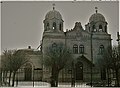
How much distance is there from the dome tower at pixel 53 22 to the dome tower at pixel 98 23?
6.09 metres

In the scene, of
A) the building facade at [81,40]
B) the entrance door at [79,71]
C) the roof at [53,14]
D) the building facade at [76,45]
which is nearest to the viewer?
the building facade at [76,45]

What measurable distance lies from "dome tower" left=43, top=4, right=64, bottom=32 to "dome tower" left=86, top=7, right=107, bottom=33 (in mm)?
6085

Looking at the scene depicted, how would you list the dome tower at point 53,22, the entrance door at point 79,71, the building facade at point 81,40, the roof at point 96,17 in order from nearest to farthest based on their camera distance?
the entrance door at point 79,71 → the building facade at point 81,40 → the dome tower at point 53,22 → the roof at point 96,17

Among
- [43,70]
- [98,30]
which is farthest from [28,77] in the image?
[98,30]

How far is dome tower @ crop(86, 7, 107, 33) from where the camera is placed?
154 ft

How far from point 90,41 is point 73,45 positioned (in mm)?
3426

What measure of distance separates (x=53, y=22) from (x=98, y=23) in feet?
28.6

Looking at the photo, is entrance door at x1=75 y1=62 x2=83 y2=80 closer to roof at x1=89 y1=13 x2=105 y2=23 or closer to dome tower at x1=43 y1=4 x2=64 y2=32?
dome tower at x1=43 y1=4 x2=64 y2=32

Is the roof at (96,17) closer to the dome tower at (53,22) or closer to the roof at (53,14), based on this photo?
the dome tower at (53,22)

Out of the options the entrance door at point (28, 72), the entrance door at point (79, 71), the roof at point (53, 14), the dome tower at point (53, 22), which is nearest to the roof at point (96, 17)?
the dome tower at point (53, 22)

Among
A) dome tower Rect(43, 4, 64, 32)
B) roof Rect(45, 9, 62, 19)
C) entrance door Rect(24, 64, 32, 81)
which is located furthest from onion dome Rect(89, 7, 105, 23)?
entrance door Rect(24, 64, 32, 81)

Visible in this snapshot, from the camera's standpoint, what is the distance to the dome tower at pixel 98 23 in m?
46.8

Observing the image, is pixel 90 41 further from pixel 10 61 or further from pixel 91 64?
pixel 10 61

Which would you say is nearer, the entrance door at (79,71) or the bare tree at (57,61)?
the bare tree at (57,61)
